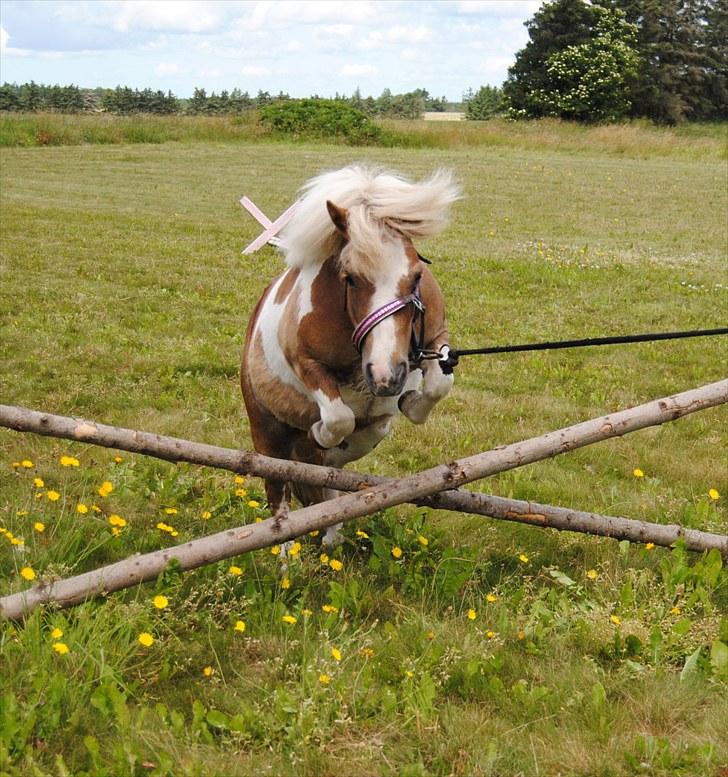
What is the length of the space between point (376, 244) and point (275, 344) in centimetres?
120

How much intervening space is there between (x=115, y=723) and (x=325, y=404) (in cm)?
168

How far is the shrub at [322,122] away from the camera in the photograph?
34.9 m

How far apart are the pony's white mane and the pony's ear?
0.02m

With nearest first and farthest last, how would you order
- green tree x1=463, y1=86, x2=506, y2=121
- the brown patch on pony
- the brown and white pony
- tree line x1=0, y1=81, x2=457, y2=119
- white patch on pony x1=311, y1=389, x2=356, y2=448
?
the brown and white pony < white patch on pony x1=311, y1=389, x2=356, y2=448 < the brown patch on pony < tree line x1=0, y1=81, x2=457, y2=119 < green tree x1=463, y1=86, x2=506, y2=121

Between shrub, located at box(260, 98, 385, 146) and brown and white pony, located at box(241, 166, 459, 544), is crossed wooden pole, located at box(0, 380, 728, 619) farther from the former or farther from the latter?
shrub, located at box(260, 98, 385, 146)

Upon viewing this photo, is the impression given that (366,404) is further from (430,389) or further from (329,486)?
(329,486)

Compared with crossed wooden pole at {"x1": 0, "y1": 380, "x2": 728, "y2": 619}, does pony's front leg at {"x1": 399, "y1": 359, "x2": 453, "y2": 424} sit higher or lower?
higher

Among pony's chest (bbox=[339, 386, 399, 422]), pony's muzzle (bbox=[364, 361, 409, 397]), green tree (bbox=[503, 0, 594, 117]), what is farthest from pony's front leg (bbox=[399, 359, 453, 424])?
green tree (bbox=[503, 0, 594, 117])

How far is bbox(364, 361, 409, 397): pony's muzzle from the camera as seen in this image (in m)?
3.70

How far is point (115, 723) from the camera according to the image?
10.5ft

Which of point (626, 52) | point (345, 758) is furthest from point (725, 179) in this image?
point (626, 52)

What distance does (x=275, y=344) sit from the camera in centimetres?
486

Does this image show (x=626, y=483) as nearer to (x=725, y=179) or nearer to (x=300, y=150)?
(x=725, y=179)

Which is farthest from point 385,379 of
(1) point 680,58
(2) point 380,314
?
(1) point 680,58
